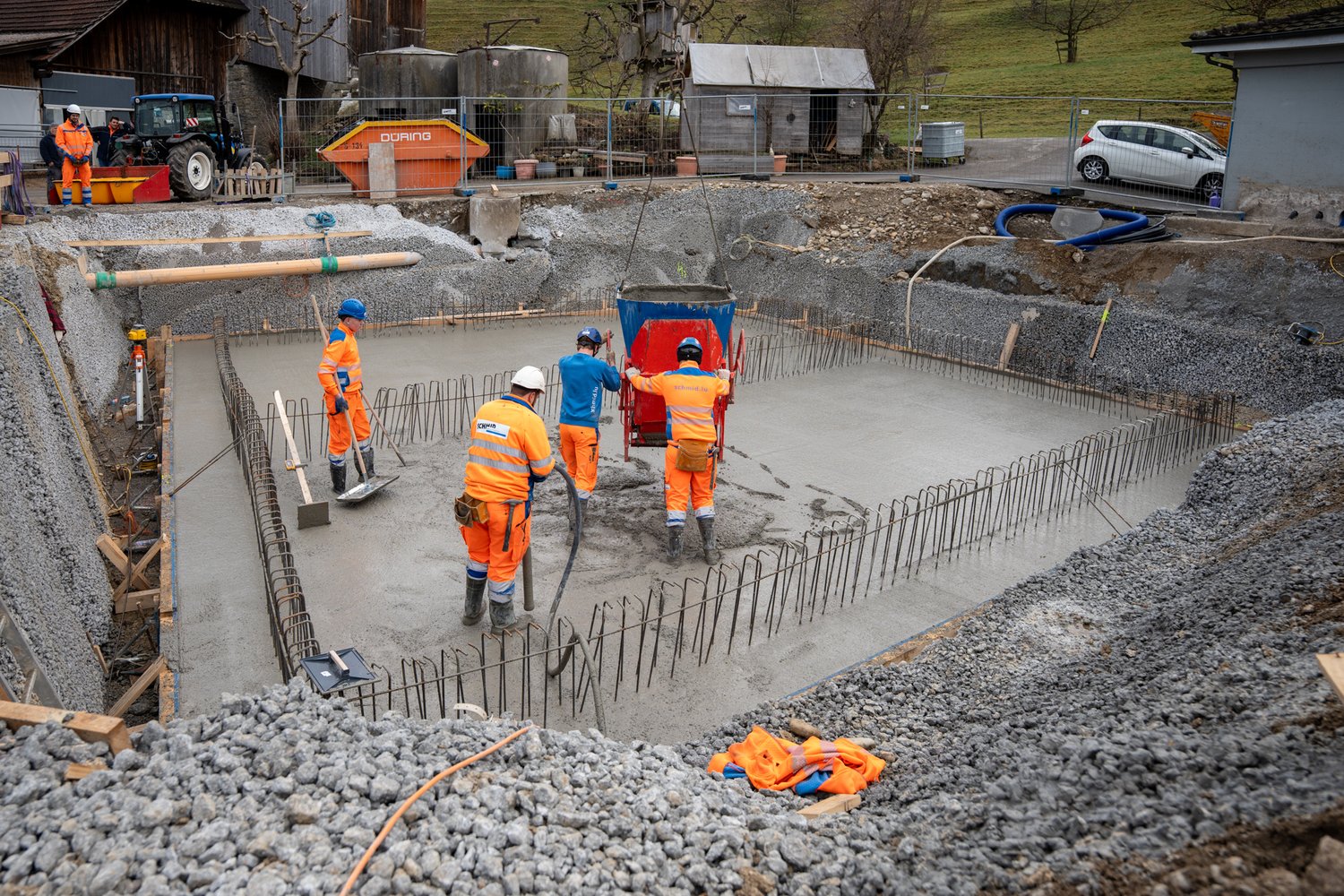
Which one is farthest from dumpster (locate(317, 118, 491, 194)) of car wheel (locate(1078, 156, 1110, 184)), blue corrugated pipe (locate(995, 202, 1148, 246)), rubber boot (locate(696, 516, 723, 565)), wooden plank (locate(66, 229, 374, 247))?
rubber boot (locate(696, 516, 723, 565))

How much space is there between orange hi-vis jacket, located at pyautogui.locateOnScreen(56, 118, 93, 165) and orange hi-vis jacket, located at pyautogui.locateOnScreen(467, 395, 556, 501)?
12209mm

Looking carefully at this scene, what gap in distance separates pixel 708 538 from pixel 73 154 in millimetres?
12705

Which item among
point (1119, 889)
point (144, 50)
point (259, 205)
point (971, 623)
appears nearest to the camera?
point (1119, 889)

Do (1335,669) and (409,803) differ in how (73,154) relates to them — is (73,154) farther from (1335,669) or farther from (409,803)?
(1335,669)

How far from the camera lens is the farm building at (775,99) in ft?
73.5

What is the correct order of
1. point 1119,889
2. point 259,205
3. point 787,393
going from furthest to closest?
point 259,205
point 787,393
point 1119,889

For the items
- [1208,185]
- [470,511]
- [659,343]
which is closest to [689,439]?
[659,343]

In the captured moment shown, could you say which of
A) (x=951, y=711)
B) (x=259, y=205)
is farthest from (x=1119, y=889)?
(x=259, y=205)

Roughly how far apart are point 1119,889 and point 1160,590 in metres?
4.24

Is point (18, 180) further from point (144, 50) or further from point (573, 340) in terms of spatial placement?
point (144, 50)

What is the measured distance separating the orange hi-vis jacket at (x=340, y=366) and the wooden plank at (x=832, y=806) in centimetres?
559

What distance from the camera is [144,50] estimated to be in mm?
25406

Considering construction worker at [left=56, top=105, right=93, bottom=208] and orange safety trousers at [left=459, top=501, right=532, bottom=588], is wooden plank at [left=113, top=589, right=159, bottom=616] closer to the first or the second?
orange safety trousers at [left=459, top=501, right=532, bottom=588]

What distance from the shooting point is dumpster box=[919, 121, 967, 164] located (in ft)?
75.5
